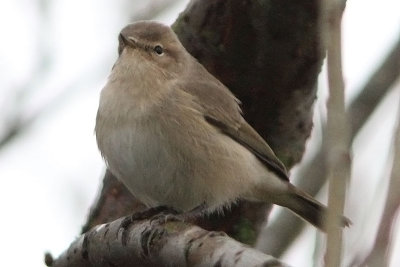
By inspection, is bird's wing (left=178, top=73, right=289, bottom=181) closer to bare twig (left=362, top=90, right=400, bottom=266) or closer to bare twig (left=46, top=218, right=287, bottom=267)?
bare twig (left=46, top=218, right=287, bottom=267)

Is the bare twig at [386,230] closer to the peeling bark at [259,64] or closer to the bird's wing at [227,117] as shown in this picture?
the peeling bark at [259,64]

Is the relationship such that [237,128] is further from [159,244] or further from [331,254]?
[331,254]

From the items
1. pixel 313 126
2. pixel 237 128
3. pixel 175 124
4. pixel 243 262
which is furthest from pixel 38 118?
pixel 243 262

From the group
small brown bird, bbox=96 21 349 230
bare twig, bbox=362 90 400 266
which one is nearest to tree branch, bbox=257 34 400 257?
small brown bird, bbox=96 21 349 230

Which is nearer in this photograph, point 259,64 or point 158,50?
point 259,64

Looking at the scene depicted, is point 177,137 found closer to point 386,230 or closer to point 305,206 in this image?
point 305,206

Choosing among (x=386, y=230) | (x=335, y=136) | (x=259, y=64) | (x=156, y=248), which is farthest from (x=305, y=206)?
(x=386, y=230)
